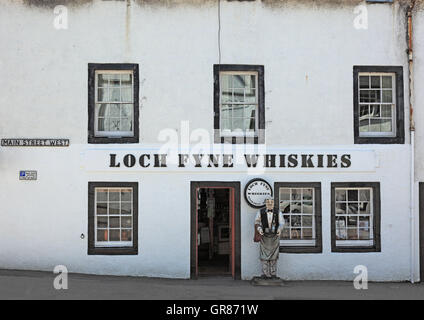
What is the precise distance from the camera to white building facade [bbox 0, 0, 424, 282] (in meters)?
13.3

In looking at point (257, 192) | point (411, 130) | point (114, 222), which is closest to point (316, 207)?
point (257, 192)

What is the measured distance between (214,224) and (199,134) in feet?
13.8

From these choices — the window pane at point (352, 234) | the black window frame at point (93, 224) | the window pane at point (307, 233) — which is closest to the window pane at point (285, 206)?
the window pane at point (307, 233)

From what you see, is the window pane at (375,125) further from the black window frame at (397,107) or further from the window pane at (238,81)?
the window pane at (238,81)

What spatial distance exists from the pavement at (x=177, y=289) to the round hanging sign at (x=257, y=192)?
1.90 m

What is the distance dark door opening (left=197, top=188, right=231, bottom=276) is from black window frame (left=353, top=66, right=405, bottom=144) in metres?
4.41

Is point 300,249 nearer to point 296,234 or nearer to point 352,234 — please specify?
point 296,234

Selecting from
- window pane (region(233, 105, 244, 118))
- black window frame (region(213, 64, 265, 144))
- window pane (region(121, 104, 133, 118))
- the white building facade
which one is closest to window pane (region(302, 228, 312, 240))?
the white building facade

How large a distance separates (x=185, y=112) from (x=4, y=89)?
439 centimetres

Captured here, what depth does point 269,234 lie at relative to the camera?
12820 mm

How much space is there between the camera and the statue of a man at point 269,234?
1283cm
